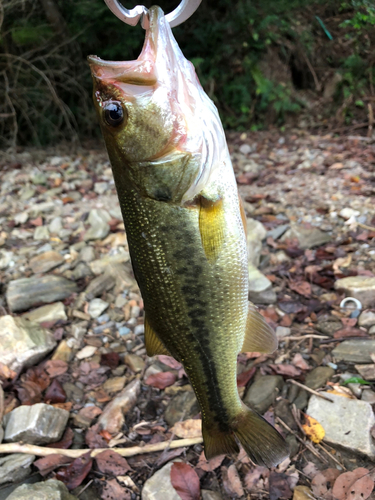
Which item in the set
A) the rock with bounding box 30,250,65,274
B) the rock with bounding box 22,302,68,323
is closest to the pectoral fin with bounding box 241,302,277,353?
the rock with bounding box 22,302,68,323

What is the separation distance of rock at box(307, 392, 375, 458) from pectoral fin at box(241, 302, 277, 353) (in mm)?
862

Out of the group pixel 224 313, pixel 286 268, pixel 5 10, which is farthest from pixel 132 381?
pixel 5 10

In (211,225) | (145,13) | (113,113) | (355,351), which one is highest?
(145,13)

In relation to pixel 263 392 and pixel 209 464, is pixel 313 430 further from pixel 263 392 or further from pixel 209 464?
pixel 209 464

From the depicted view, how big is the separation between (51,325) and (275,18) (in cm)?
614

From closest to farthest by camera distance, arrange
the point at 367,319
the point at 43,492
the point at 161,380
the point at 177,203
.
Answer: the point at 177,203 < the point at 43,492 < the point at 161,380 < the point at 367,319

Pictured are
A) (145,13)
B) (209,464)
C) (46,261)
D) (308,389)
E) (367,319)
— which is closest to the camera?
(145,13)

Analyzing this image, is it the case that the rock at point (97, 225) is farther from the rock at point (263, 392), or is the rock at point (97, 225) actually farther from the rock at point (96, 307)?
the rock at point (263, 392)

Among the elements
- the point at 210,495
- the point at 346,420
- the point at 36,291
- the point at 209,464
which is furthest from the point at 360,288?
the point at 36,291

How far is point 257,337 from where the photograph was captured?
185 cm

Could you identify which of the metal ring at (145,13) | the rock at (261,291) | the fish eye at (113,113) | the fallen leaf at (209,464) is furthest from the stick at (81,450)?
the metal ring at (145,13)

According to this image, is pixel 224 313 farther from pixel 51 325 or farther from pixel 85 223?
pixel 85 223

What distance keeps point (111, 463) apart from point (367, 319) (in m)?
2.06

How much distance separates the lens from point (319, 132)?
696cm
